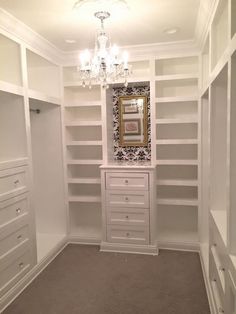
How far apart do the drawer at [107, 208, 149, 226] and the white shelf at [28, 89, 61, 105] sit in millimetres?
1591

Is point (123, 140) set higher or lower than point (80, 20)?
lower

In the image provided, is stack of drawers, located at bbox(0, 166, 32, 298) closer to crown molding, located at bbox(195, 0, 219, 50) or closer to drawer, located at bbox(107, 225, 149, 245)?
drawer, located at bbox(107, 225, 149, 245)

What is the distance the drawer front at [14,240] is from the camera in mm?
2533

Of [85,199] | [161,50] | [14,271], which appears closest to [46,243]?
[85,199]

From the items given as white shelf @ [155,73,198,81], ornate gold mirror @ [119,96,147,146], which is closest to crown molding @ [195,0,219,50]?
white shelf @ [155,73,198,81]

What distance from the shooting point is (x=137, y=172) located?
3.41 m

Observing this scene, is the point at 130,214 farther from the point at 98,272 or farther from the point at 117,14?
the point at 117,14

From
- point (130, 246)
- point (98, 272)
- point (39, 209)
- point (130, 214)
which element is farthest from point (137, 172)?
point (39, 209)

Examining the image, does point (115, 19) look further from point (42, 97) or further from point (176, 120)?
point (176, 120)

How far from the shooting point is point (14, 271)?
2.67m

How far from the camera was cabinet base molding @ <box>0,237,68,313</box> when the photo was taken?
250 cm

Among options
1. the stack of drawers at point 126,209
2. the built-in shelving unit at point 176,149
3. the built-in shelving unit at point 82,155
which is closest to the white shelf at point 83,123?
the built-in shelving unit at point 82,155

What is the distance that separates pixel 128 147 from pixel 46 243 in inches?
67.1

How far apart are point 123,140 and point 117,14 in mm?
1796
